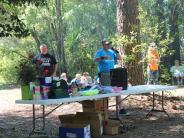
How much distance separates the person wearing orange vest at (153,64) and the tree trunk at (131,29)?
33 centimetres

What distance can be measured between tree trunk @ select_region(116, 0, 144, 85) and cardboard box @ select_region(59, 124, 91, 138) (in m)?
4.71

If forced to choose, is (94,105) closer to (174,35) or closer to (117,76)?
(117,76)

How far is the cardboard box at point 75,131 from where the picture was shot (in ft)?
23.5

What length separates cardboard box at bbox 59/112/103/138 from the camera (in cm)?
774

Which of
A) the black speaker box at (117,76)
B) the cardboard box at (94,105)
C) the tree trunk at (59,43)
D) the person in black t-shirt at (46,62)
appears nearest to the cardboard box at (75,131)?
the cardboard box at (94,105)

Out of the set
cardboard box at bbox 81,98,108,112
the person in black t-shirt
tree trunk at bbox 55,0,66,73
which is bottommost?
cardboard box at bbox 81,98,108,112

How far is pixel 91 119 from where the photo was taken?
783 cm

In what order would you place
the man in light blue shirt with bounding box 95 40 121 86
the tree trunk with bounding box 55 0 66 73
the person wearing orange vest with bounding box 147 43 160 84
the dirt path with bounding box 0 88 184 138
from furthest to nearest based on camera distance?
the tree trunk with bounding box 55 0 66 73 → the person wearing orange vest with bounding box 147 43 160 84 → the man in light blue shirt with bounding box 95 40 121 86 → the dirt path with bounding box 0 88 184 138

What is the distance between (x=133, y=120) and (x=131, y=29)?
3.28m

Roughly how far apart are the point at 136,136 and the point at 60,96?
1.69 meters

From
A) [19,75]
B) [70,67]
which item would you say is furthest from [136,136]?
[70,67]

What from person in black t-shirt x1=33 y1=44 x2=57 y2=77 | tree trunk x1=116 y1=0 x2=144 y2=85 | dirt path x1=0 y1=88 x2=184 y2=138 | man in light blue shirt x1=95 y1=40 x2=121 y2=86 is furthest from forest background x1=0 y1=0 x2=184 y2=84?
man in light blue shirt x1=95 y1=40 x2=121 y2=86

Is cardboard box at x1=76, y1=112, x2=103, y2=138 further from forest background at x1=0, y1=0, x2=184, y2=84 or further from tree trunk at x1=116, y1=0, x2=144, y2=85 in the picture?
tree trunk at x1=116, y1=0, x2=144, y2=85

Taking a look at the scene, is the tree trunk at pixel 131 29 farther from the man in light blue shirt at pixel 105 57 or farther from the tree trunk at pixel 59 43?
the tree trunk at pixel 59 43
